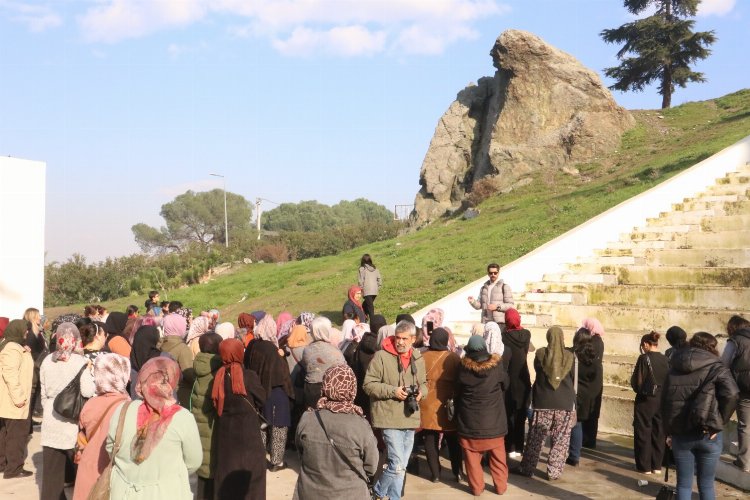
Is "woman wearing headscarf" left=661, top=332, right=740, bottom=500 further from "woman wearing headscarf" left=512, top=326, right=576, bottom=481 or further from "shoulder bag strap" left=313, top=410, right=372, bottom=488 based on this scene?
"shoulder bag strap" left=313, top=410, right=372, bottom=488

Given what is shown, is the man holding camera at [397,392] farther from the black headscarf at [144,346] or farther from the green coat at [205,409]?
the black headscarf at [144,346]

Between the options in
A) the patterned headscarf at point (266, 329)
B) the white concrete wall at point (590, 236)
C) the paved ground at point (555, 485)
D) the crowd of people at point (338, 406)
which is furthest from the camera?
the white concrete wall at point (590, 236)

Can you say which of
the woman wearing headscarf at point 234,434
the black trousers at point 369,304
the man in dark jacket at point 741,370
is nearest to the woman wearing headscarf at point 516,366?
the man in dark jacket at point 741,370

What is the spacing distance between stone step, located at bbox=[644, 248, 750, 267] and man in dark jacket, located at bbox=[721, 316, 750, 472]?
19.2 ft

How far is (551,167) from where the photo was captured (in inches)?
1193

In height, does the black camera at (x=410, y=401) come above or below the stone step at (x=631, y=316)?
below

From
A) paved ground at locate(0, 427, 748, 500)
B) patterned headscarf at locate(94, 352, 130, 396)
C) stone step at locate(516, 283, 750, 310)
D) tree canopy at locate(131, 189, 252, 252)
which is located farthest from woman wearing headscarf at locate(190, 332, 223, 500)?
tree canopy at locate(131, 189, 252, 252)

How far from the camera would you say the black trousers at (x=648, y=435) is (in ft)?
26.8

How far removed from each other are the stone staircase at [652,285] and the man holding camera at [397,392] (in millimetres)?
3972

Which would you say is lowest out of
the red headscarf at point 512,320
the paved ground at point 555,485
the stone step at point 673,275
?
the paved ground at point 555,485

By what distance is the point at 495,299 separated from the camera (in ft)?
Result: 37.0

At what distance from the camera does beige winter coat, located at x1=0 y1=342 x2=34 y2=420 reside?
7992 millimetres

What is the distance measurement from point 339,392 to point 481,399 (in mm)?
2878

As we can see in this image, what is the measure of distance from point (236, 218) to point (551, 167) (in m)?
65.8
